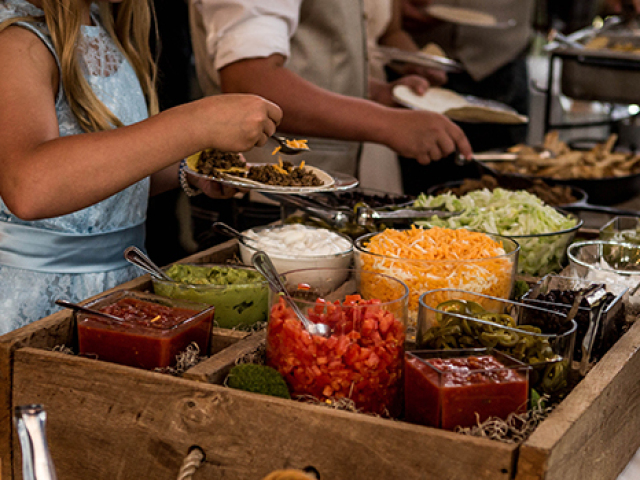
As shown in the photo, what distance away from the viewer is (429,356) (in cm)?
105

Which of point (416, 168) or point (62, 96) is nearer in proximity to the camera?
point (62, 96)

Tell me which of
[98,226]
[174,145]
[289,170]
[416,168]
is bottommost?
[416,168]

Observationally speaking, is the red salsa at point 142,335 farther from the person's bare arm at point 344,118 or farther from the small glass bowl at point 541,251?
the person's bare arm at point 344,118

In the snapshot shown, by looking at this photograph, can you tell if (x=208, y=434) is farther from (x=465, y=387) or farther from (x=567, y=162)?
(x=567, y=162)

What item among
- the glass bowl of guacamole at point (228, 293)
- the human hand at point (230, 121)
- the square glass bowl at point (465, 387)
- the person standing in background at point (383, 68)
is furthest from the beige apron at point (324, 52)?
the square glass bowl at point (465, 387)

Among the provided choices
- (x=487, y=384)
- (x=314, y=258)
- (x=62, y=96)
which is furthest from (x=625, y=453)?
(x=62, y=96)

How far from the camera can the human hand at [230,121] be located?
4.43 feet

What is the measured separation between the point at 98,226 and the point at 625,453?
1.23m

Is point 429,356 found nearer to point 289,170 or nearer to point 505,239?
point 505,239

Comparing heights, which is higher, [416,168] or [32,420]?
[32,420]

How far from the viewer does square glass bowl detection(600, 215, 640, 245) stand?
1.77 m

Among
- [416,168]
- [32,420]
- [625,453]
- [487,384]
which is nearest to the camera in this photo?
[32,420]

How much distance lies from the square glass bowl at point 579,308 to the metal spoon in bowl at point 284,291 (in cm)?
36

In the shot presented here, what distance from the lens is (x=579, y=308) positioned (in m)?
1.21
